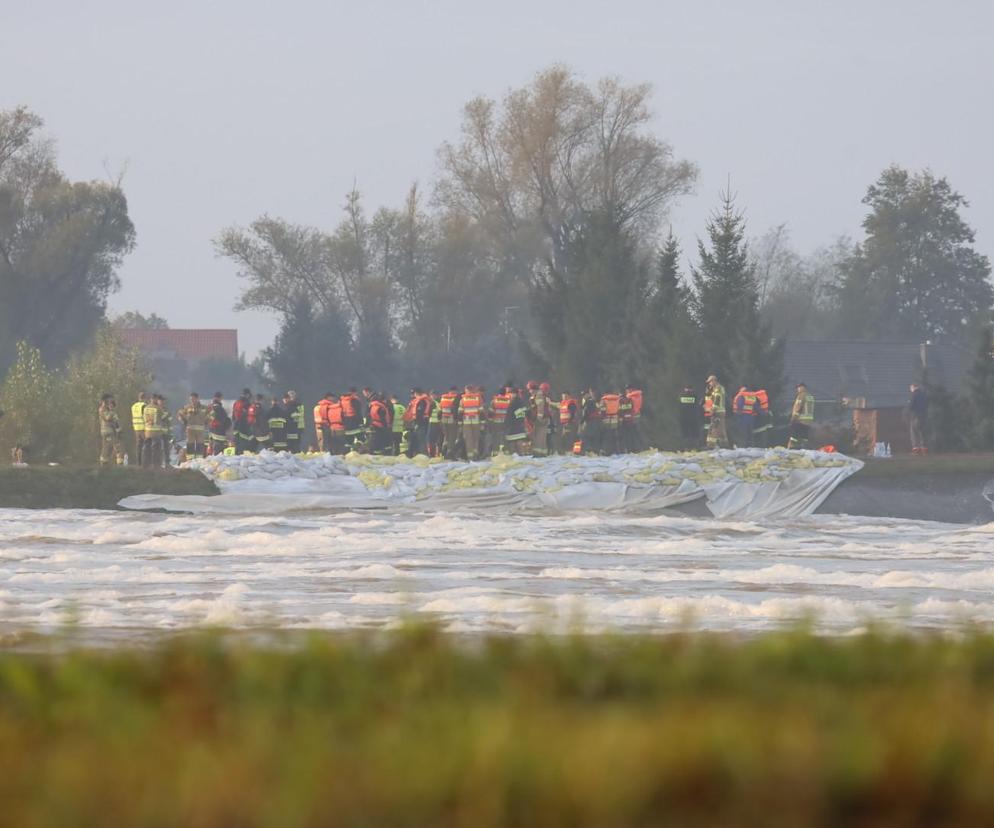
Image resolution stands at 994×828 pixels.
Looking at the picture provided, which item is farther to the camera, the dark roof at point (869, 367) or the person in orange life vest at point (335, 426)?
the dark roof at point (869, 367)

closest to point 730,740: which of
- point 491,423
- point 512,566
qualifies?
point 512,566

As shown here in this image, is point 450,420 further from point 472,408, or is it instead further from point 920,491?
point 920,491

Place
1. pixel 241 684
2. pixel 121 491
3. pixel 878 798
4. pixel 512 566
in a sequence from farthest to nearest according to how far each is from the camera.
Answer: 1. pixel 121 491
2. pixel 512 566
3. pixel 241 684
4. pixel 878 798

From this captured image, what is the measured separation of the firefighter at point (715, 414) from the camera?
3366 centimetres

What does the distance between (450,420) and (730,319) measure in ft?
24.8

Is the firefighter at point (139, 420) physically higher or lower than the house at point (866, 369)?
lower

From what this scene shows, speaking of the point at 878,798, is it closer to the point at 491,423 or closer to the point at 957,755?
the point at 957,755

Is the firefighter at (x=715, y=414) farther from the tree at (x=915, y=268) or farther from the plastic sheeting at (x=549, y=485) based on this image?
the tree at (x=915, y=268)

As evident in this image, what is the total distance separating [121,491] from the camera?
91.0ft

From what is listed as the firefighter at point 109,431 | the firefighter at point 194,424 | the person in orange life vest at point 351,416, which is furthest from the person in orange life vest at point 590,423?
the firefighter at point 109,431

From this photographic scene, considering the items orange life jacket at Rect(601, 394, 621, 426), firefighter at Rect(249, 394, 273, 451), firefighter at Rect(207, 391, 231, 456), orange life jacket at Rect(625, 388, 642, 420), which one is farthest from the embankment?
firefighter at Rect(207, 391, 231, 456)

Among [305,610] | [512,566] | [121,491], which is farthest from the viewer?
[121,491]

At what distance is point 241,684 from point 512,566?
1330 centimetres

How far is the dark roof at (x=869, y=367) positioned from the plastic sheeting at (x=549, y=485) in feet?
128
